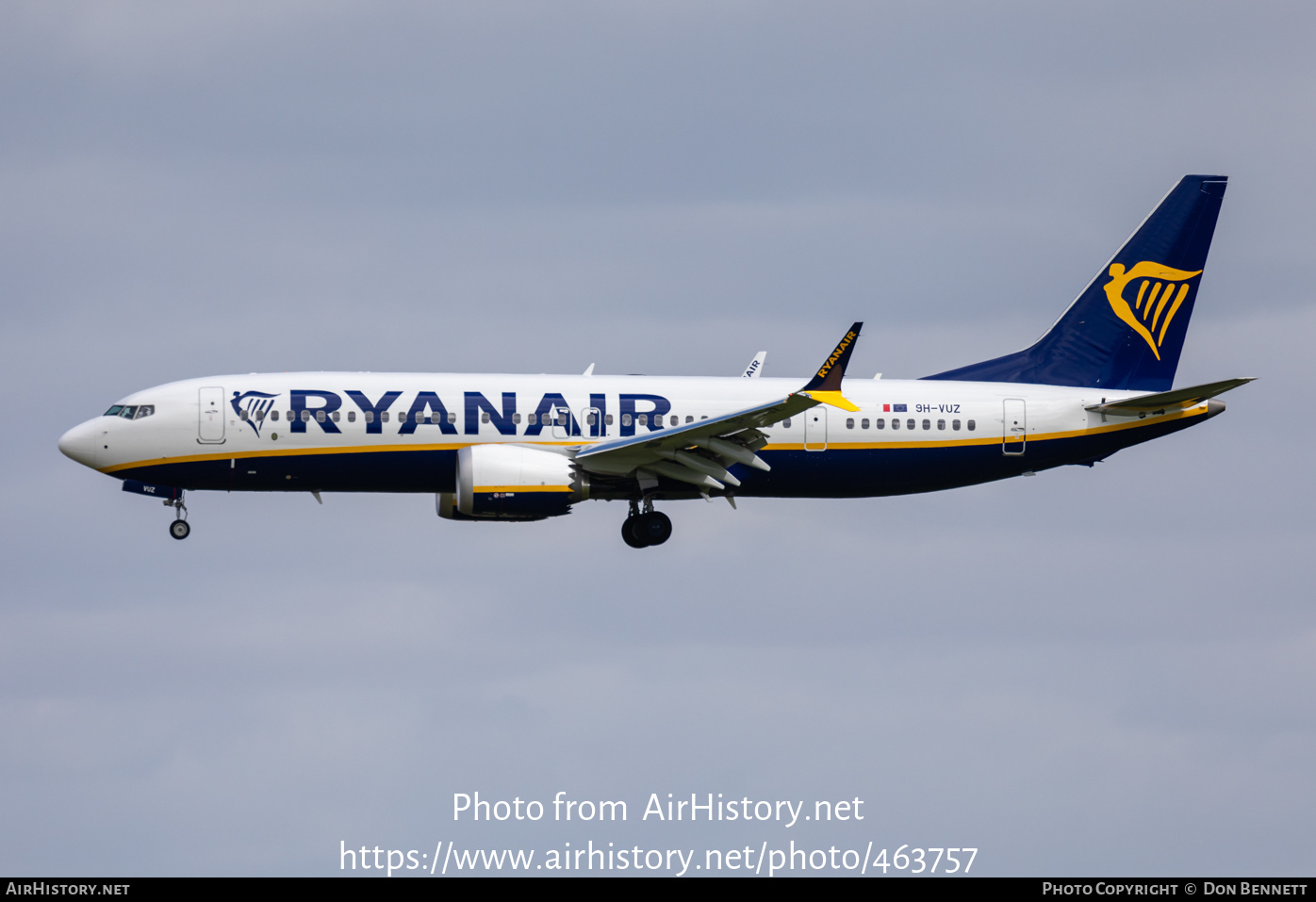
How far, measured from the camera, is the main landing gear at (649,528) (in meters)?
54.4

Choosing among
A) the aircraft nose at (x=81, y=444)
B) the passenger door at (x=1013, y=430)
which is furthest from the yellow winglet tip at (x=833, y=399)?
the aircraft nose at (x=81, y=444)

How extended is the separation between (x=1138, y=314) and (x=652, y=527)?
61.5 feet

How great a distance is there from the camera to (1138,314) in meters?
60.2

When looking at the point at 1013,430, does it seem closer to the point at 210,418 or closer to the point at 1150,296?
the point at 1150,296

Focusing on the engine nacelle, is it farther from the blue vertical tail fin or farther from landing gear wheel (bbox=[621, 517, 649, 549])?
the blue vertical tail fin

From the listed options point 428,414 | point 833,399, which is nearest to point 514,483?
point 428,414

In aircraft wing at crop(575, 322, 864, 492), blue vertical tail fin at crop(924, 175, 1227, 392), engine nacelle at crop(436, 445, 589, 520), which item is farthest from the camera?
blue vertical tail fin at crop(924, 175, 1227, 392)

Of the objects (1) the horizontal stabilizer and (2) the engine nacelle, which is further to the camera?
(1) the horizontal stabilizer

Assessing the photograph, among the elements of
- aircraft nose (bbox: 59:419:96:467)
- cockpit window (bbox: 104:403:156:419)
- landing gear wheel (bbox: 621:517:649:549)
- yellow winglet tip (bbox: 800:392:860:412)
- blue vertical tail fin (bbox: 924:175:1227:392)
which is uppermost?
blue vertical tail fin (bbox: 924:175:1227:392)

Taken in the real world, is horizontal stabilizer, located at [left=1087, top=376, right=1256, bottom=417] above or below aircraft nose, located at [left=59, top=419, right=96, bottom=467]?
above

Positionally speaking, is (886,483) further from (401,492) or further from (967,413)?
(401,492)

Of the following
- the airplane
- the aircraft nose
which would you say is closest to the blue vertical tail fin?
the airplane

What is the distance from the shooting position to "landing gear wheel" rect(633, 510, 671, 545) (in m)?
54.4

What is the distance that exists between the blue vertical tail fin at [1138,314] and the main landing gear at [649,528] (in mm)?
11520
